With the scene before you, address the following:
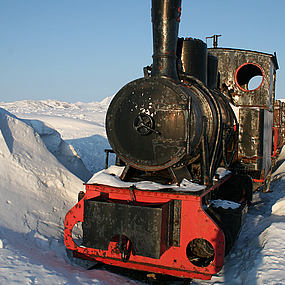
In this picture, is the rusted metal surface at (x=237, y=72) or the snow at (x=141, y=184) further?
the rusted metal surface at (x=237, y=72)

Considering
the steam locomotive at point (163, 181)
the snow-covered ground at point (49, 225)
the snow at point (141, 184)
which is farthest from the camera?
the snow at point (141, 184)

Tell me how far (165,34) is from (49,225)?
114 inches

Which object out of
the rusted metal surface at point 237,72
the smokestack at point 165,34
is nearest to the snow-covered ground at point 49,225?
the rusted metal surface at point 237,72

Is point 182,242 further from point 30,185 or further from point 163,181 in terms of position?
point 30,185

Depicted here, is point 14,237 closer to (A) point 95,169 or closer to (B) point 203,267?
(B) point 203,267

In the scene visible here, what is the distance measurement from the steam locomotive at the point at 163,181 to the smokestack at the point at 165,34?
0.04 feet

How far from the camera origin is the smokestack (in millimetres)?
3432

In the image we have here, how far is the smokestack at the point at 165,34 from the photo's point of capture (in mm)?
3432

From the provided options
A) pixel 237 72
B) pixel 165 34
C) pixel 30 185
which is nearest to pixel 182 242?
pixel 165 34

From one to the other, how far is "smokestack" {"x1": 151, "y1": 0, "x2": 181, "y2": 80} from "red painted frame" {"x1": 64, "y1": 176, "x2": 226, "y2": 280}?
56.6 inches

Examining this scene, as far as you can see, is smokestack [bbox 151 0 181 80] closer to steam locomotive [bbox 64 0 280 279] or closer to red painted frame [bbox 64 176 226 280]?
steam locomotive [bbox 64 0 280 279]

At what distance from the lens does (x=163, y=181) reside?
3.54m

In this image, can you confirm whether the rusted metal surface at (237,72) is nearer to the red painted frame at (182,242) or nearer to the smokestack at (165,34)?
the smokestack at (165,34)

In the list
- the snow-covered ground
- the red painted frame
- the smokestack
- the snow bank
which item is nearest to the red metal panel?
the red painted frame
